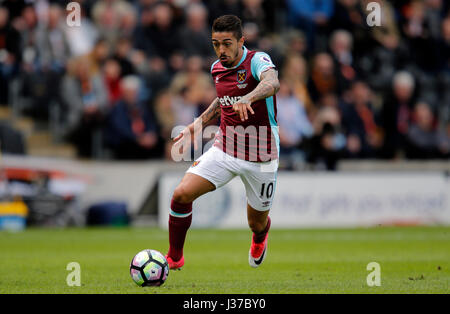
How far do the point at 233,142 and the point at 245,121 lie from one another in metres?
0.27

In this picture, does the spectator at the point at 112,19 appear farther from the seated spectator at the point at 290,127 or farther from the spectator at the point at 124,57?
the seated spectator at the point at 290,127

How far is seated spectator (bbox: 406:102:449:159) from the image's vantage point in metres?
18.5

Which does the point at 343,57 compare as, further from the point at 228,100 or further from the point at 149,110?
the point at 228,100

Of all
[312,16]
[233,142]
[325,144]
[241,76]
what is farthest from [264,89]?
[312,16]

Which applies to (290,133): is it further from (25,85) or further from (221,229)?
(25,85)

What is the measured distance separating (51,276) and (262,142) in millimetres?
2633

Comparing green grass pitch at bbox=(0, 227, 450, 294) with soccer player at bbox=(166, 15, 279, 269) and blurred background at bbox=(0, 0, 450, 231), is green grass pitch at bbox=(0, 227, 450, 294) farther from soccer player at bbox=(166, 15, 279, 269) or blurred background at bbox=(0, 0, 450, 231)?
blurred background at bbox=(0, 0, 450, 231)

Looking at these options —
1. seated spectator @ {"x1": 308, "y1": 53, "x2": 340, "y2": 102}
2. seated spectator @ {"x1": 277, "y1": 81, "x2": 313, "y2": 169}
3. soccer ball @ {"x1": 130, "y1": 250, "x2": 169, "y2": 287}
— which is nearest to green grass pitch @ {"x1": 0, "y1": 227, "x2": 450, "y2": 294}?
soccer ball @ {"x1": 130, "y1": 250, "x2": 169, "y2": 287}

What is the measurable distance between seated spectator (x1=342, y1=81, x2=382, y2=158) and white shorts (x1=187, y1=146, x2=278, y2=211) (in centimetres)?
980

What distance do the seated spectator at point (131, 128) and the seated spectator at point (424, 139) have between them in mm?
5777

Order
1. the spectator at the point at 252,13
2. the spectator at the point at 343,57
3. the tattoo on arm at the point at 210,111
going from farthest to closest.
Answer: the spectator at the point at 252,13 < the spectator at the point at 343,57 < the tattoo on arm at the point at 210,111

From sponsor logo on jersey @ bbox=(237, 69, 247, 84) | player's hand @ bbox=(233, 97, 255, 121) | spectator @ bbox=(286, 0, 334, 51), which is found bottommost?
player's hand @ bbox=(233, 97, 255, 121)

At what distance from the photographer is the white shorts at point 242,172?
832 centimetres

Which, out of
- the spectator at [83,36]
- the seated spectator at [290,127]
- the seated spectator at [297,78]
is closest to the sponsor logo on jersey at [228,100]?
the seated spectator at [290,127]
